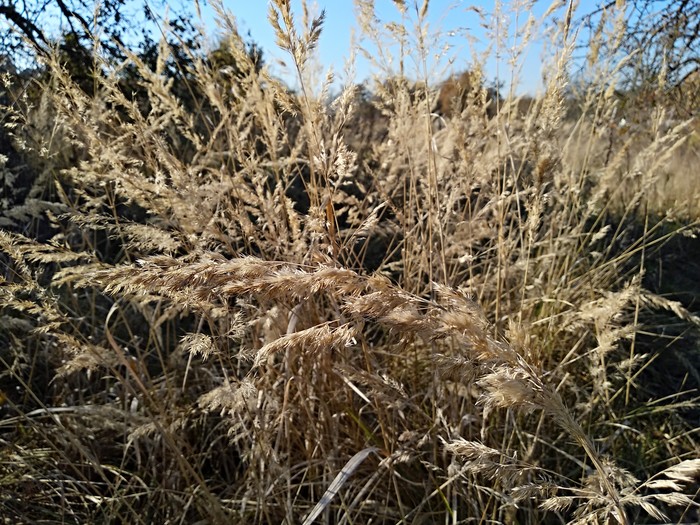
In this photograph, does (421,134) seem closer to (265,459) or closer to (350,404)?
(350,404)

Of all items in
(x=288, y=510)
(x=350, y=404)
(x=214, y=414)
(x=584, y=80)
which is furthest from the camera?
(x=584, y=80)

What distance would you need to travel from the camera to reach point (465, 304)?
890 millimetres

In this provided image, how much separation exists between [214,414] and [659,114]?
2.27 metres

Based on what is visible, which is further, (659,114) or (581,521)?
(659,114)

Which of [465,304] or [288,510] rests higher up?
[465,304]

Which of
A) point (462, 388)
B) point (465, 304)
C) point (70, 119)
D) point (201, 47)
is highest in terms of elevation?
point (201, 47)

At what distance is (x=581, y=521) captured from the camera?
940mm

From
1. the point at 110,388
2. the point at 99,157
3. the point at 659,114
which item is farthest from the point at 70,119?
the point at 659,114

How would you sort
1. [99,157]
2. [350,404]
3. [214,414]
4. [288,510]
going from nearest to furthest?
[288,510] < [99,157] < [350,404] < [214,414]

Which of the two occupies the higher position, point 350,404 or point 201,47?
point 201,47

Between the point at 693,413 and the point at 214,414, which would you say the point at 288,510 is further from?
the point at 693,413

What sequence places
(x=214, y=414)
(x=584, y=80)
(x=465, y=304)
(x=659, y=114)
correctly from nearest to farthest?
(x=465, y=304)
(x=214, y=414)
(x=659, y=114)
(x=584, y=80)

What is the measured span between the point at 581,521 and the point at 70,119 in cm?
165

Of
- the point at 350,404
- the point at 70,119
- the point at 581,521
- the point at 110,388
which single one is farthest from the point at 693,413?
the point at 70,119
